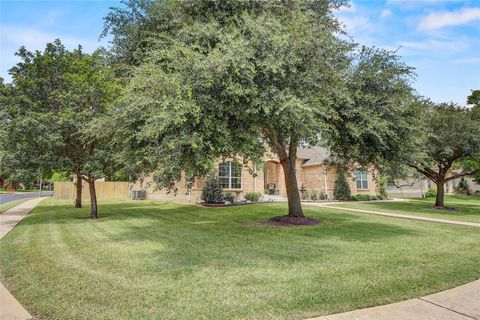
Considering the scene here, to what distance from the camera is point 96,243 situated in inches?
354

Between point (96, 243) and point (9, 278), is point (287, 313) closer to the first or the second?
point (9, 278)

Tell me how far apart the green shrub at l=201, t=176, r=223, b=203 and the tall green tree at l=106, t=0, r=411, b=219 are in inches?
486

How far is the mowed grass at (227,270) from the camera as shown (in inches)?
176

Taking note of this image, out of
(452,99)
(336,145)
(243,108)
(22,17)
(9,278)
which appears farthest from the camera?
(452,99)

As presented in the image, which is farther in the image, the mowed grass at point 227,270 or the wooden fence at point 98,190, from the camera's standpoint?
the wooden fence at point 98,190

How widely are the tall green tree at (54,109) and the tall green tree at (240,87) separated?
4691mm

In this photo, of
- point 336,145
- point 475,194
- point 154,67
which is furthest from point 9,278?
point 475,194

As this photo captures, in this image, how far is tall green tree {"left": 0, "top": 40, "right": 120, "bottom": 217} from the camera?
1326 centimetres

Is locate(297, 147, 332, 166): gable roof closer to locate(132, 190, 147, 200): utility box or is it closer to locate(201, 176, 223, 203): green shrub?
locate(201, 176, 223, 203): green shrub

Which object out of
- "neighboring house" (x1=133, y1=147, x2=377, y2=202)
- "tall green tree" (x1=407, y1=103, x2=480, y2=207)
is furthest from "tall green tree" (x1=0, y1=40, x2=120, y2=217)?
"tall green tree" (x1=407, y1=103, x2=480, y2=207)

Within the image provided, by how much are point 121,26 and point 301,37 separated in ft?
24.3

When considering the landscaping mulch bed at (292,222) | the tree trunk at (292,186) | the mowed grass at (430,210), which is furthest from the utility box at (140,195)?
the tree trunk at (292,186)

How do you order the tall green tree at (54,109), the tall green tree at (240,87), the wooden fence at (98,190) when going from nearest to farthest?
the tall green tree at (240,87) → the tall green tree at (54,109) → the wooden fence at (98,190)

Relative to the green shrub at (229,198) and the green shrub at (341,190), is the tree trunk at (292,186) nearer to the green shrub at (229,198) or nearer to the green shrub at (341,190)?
the green shrub at (229,198)
